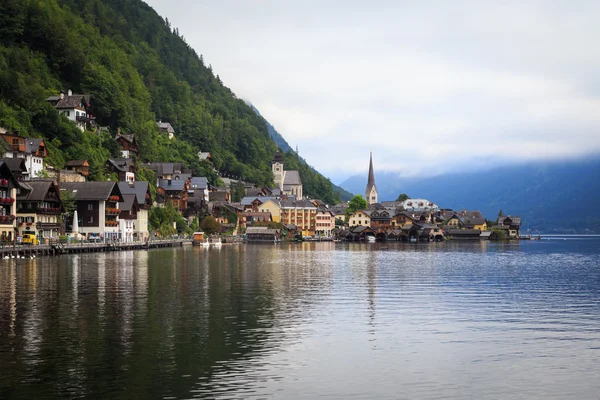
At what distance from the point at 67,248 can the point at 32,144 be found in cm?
2410

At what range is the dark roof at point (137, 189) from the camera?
395 ft

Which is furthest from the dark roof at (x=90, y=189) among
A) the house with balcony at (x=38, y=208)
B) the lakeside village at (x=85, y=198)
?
the house with balcony at (x=38, y=208)

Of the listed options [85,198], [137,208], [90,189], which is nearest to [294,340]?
[85,198]

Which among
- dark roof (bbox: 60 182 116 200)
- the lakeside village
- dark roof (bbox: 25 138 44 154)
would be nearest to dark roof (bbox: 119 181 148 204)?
the lakeside village

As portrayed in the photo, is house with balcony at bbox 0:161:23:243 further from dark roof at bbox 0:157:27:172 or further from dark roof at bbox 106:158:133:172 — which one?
dark roof at bbox 106:158:133:172

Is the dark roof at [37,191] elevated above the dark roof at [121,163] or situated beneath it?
situated beneath

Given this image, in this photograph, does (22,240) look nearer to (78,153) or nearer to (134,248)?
(134,248)

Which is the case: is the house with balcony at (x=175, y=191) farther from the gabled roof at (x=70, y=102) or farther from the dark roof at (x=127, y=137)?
the gabled roof at (x=70, y=102)

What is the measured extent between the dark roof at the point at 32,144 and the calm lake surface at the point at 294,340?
184ft

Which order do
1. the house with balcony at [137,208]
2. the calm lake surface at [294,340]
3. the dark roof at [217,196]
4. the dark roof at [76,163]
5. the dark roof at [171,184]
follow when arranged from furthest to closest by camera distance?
the dark roof at [217,196] → the dark roof at [171,184] → the house with balcony at [137,208] → the dark roof at [76,163] → the calm lake surface at [294,340]

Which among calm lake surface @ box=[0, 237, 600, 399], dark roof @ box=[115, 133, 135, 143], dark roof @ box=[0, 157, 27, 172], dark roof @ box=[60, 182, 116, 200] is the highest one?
dark roof @ box=[115, 133, 135, 143]

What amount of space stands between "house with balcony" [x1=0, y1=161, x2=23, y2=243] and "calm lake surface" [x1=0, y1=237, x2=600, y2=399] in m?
33.5

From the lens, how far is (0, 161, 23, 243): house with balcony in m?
82.4

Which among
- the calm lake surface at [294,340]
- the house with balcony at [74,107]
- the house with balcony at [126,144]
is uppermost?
the house with balcony at [74,107]
